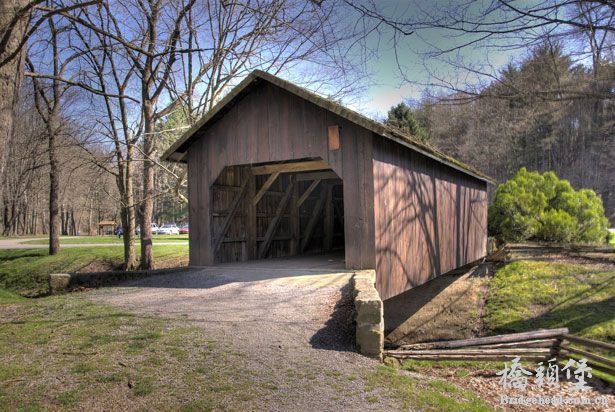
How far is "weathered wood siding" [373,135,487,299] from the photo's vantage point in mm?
8562

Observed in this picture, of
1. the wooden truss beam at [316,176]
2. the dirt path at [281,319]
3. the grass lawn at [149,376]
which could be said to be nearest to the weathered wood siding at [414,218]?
the dirt path at [281,319]

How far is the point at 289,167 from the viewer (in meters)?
11.1

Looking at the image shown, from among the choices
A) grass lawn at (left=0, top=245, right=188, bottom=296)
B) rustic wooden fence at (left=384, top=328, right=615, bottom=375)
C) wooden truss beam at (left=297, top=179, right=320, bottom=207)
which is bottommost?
rustic wooden fence at (left=384, top=328, right=615, bottom=375)

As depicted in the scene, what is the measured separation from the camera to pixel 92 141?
13984mm

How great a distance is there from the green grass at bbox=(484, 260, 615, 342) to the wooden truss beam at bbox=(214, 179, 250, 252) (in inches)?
277

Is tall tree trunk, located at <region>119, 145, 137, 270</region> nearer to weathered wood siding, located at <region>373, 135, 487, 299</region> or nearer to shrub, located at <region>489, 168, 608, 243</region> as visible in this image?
weathered wood siding, located at <region>373, 135, 487, 299</region>

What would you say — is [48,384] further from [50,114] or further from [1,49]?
[50,114]

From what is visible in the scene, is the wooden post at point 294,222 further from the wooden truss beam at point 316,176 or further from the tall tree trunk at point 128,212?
the tall tree trunk at point 128,212

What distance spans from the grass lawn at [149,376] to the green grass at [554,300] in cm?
744

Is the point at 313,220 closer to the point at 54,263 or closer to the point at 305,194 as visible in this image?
the point at 305,194

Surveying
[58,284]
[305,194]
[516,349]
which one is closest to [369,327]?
[516,349]

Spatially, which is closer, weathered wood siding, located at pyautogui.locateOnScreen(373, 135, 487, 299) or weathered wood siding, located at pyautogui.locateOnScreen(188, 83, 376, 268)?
weathered wood siding, located at pyautogui.locateOnScreen(188, 83, 376, 268)

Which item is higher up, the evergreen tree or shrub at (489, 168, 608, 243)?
the evergreen tree

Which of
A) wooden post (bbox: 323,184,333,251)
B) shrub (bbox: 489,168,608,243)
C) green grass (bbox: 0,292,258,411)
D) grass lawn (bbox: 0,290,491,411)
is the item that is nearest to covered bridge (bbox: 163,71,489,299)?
wooden post (bbox: 323,184,333,251)
